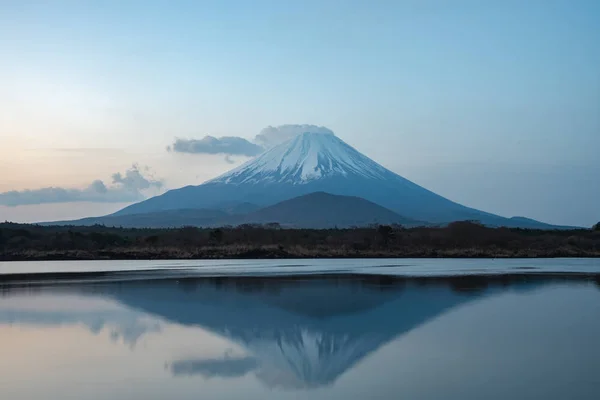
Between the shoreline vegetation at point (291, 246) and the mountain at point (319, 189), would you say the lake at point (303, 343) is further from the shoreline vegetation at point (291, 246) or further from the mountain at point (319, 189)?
the mountain at point (319, 189)

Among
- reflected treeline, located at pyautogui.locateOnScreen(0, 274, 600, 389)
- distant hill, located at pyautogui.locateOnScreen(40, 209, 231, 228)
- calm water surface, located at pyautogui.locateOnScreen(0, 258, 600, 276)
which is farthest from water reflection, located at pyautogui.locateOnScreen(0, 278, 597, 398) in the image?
distant hill, located at pyautogui.locateOnScreen(40, 209, 231, 228)

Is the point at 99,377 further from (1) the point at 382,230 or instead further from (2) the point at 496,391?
(1) the point at 382,230

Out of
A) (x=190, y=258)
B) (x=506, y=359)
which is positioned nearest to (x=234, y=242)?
(x=190, y=258)

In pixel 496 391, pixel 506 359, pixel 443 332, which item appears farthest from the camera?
pixel 443 332

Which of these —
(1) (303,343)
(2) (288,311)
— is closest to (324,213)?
(2) (288,311)

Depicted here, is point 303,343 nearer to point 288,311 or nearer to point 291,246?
point 288,311
